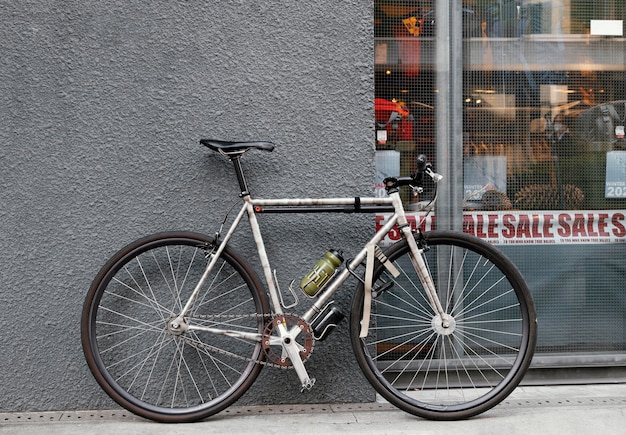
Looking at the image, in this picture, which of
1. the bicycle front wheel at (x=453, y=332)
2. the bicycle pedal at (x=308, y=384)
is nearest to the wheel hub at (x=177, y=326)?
the bicycle pedal at (x=308, y=384)

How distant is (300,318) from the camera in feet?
13.1

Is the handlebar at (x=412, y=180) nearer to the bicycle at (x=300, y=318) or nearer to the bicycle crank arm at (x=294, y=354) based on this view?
the bicycle at (x=300, y=318)

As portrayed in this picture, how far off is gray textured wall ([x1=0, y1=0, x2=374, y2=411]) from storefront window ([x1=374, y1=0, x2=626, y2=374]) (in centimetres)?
40

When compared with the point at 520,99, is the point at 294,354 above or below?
below

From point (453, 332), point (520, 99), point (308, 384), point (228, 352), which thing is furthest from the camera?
point (520, 99)

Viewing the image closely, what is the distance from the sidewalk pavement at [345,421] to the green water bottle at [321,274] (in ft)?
2.21

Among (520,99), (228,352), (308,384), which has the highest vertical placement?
(520,99)

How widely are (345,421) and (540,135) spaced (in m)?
2.05

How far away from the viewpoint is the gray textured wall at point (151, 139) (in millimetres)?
4176

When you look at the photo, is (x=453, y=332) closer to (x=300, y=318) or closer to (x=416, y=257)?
(x=416, y=257)

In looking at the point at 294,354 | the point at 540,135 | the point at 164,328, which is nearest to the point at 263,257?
the point at 294,354

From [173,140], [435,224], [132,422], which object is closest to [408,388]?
[435,224]

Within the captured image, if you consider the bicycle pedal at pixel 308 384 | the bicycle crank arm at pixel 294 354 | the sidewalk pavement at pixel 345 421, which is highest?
the bicycle crank arm at pixel 294 354

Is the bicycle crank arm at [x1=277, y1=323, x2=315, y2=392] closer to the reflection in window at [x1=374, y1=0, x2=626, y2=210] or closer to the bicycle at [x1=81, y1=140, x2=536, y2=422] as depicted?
the bicycle at [x1=81, y1=140, x2=536, y2=422]
